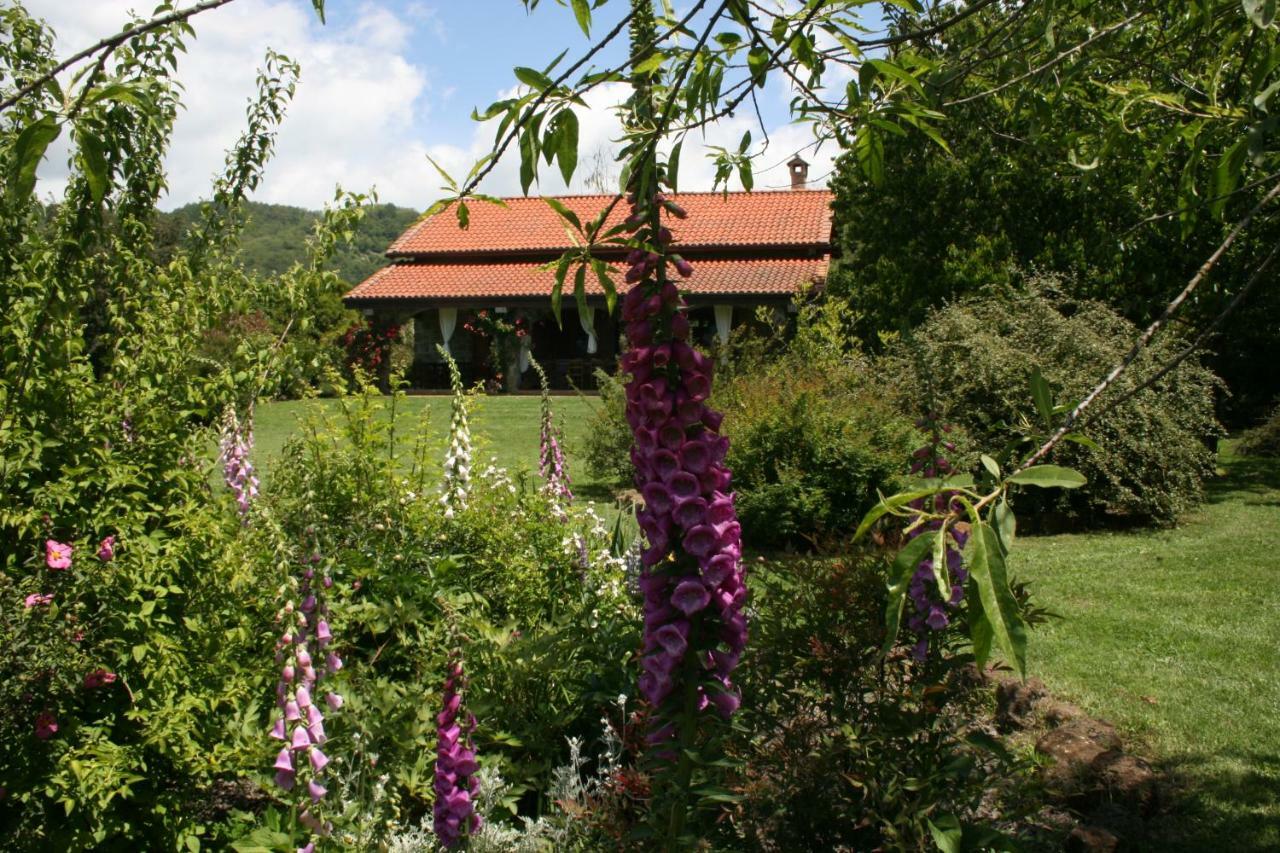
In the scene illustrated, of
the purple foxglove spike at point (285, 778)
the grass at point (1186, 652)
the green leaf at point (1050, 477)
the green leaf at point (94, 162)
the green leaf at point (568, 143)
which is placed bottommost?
the grass at point (1186, 652)

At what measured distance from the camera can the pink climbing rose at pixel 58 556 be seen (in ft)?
9.41

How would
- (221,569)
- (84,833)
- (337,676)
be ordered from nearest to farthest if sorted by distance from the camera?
(84,833)
(221,569)
(337,676)

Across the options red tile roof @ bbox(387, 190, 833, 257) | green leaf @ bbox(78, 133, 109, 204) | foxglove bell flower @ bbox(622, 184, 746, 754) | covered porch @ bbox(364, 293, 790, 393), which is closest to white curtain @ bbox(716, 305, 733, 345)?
covered porch @ bbox(364, 293, 790, 393)

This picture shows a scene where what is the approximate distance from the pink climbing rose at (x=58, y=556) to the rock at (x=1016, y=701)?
150 inches

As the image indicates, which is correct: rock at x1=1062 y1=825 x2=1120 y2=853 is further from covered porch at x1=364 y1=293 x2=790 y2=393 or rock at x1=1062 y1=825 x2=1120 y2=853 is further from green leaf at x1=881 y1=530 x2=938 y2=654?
covered porch at x1=364 y1=293 x2=790 y2=393

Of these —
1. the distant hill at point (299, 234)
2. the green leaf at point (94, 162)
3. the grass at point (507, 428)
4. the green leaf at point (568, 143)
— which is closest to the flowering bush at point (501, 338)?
the grass at point (507, 428)

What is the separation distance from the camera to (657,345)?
7.82ft

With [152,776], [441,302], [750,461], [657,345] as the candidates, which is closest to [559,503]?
[152,776]

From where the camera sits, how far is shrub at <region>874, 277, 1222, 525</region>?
1020 centimetres

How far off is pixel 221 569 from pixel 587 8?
2.10 metres

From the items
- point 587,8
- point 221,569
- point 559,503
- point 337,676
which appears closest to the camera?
point 587,8

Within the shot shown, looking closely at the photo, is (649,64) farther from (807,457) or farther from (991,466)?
(807,457)

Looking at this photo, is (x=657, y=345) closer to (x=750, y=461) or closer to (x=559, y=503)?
(x=559, y=503)

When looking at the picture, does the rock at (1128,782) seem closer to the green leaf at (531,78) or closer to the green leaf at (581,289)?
the green leaf at (581,289)
